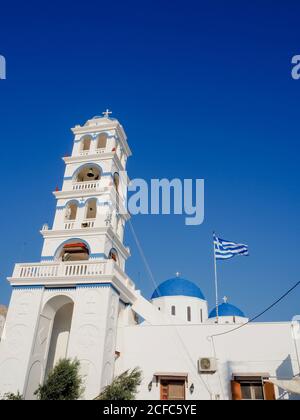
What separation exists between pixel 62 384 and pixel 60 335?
613 centimetres

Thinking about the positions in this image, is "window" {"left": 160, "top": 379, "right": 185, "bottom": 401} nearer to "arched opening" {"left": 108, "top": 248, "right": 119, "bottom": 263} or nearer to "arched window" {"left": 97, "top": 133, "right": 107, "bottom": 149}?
"arched opening" {"left": 108, "top": 248, "right": 119, "bottom": 263}

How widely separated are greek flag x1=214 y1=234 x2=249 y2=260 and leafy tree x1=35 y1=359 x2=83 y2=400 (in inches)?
493

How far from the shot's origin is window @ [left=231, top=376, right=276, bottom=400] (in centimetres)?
1656

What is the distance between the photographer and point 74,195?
74.6ft

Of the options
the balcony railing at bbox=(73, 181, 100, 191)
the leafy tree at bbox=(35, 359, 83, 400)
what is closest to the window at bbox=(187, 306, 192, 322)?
the balcony railing at bbox=(73, 181, 100, 191)

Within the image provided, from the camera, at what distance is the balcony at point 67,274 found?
58.5 feet

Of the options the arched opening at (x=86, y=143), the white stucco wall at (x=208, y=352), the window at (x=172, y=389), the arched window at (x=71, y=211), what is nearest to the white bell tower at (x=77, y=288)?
the arched window at (x=71, y=211)

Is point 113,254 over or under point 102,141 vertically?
under

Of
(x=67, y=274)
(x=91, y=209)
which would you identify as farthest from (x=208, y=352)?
(x=91, y=209)

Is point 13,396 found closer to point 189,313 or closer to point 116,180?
point 116,180

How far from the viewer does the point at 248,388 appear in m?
16.9

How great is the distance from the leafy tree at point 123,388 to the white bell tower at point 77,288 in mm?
868
